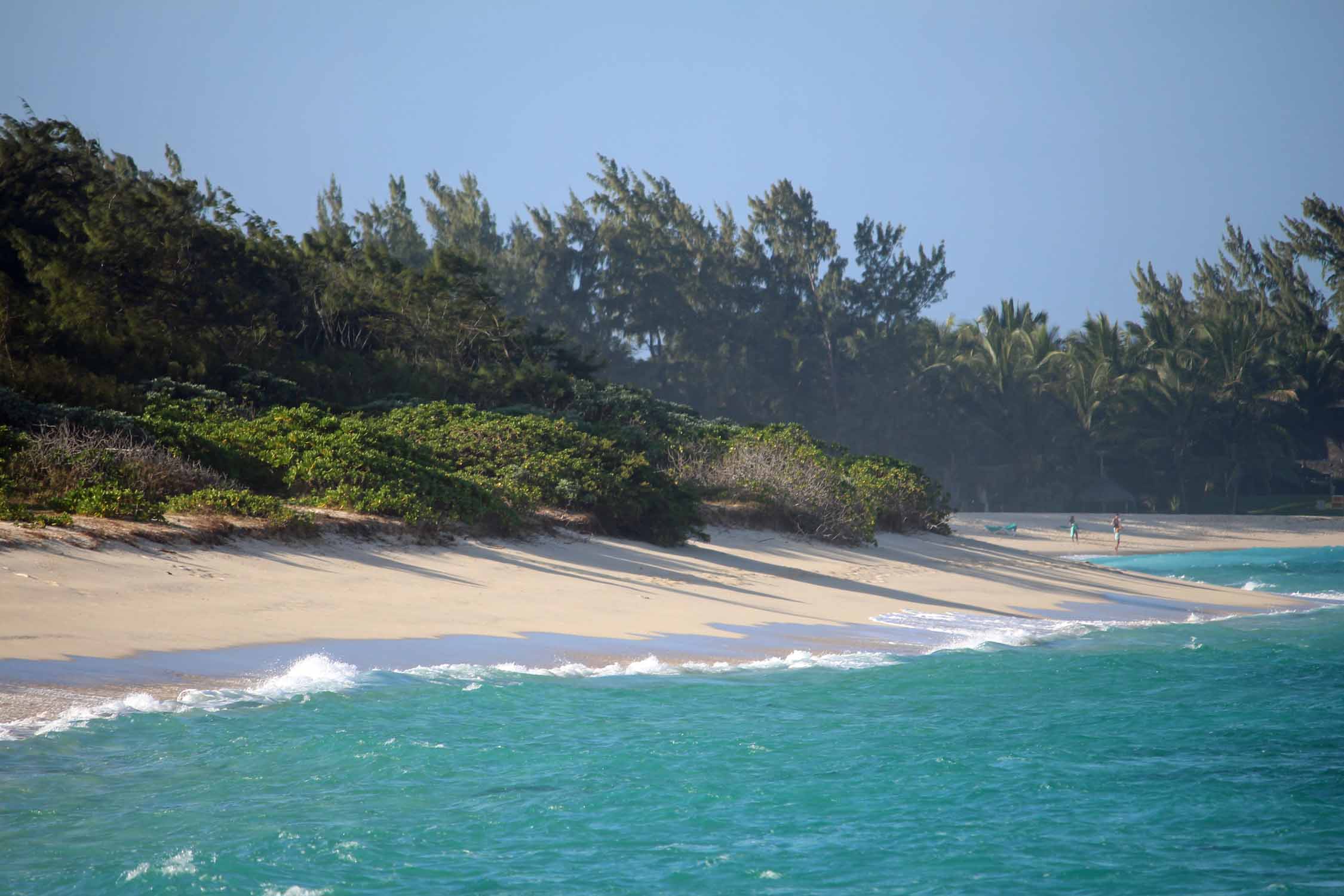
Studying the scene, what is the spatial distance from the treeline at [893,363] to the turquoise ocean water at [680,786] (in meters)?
48.3

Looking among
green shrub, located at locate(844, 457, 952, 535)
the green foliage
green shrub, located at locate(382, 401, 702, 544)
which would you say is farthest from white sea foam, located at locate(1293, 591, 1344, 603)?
the green foliage

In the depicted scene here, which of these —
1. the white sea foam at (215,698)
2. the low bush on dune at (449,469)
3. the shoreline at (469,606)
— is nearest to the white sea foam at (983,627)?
the shoreline at (469,606)

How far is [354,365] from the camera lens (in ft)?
75.8

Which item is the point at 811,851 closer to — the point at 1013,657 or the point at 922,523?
the point at 1013,657

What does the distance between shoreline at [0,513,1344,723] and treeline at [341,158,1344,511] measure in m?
40.6

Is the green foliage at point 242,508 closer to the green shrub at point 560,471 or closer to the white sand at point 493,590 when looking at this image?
the white sand at point 493,590

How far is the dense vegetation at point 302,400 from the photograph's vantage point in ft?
43.7

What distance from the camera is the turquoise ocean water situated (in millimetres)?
5516

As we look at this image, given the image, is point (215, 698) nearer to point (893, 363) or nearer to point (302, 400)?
point (302, 400)

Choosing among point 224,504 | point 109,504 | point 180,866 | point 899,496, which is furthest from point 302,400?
point 180,866

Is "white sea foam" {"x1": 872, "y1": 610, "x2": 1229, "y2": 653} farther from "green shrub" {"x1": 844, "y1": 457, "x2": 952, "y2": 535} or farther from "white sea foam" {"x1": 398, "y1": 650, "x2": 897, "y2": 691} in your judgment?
"green shrub" {"x1": 844, "y1": 457, "x2": 952, "y2": 535}

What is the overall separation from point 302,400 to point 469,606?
10.2 metres

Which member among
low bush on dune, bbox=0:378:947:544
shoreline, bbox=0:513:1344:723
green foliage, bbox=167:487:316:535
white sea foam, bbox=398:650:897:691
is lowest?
white sea foam, bbox=398:650:897:691

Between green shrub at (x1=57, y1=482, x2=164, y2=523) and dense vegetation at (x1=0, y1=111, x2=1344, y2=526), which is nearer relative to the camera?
green shrub at (x1=57, y1=482, x2=164, y2=523)
